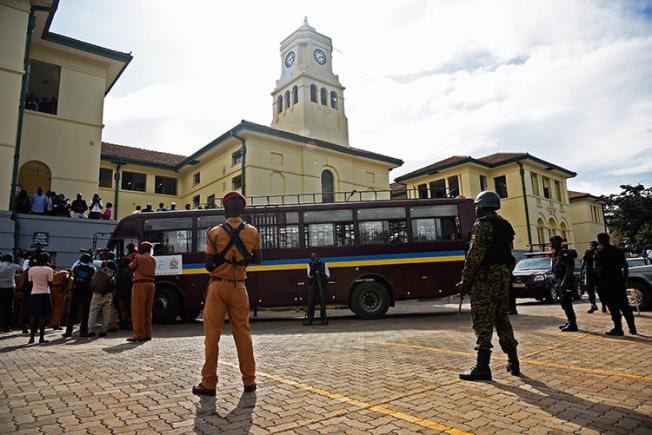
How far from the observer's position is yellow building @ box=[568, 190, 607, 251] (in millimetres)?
43938

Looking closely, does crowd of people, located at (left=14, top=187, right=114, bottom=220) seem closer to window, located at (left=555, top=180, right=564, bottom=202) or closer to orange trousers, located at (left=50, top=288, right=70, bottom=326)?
orange trousers, located at (left=50, top=288, right=70, bottom=326)

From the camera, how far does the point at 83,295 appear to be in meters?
9.03

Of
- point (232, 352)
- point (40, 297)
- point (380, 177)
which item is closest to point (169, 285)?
point (40, 297)

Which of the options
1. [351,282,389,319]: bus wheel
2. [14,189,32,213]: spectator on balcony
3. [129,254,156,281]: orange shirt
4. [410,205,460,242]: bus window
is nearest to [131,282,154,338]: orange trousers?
[129,254,156,281]: orange shirt

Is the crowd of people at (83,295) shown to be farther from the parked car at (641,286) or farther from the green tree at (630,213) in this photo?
the green tree at (630,213)

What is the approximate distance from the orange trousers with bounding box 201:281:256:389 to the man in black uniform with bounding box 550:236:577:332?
612 cm

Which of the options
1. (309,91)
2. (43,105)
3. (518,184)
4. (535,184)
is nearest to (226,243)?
(43,105)

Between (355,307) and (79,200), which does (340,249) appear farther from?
(79,200)

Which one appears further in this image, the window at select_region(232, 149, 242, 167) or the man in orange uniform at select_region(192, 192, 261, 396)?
the window at select_region(232, 149, 242, 167)

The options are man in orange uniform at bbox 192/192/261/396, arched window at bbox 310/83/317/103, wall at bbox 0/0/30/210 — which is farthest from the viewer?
arched window at bbox 310/83/317/103

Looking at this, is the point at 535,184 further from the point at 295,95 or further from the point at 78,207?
the point at 78,207

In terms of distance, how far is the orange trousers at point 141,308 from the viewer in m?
7.94

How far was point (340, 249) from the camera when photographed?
12.0 meters

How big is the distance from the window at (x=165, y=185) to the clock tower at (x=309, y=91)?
994cm
